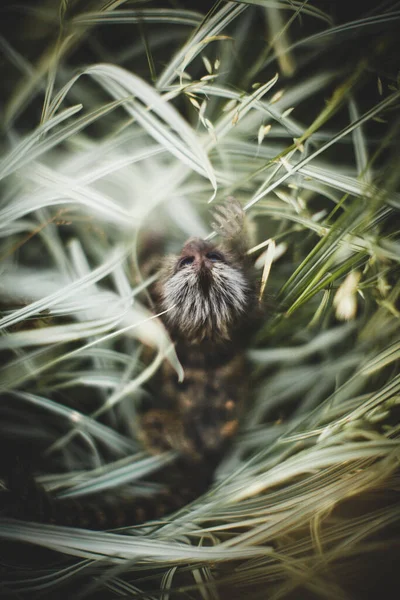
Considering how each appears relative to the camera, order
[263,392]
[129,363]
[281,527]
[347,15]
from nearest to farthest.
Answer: [281,527]
[347,15]
[129,363]
[263,392]

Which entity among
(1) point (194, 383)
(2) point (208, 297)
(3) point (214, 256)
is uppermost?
(3) point (214, 256)

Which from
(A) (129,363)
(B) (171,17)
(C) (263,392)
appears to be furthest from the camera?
(C) (263,392)

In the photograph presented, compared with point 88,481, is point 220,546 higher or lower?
lower

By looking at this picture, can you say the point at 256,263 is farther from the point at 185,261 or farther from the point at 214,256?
the point at 185,261

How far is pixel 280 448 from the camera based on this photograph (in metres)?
1.26

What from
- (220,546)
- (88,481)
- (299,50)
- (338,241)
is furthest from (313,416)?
(299,50)

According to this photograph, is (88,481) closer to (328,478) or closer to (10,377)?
(10,377)

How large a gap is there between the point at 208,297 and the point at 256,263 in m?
0.23

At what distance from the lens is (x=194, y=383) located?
144 centimetres

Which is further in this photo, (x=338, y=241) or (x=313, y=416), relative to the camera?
(x=313, y=416)

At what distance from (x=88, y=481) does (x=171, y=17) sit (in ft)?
5.36

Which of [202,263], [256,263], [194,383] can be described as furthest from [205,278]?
[194,383]

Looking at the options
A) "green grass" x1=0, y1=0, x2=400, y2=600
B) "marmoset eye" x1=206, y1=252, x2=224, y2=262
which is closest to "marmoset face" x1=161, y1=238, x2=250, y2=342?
"marmoset eye" x1=206, y1=252, x2=224, y2=262

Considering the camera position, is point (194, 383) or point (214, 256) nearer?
point (214, 256)
